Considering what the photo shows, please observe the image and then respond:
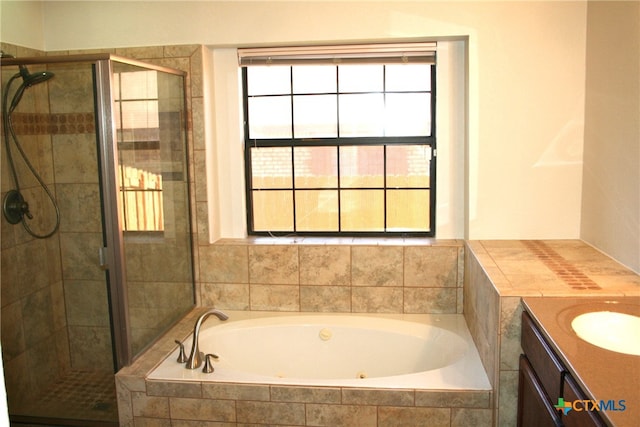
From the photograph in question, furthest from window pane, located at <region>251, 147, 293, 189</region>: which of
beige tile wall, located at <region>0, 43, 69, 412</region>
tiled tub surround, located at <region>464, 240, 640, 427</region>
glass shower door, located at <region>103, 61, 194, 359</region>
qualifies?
tiled tub surround, located at <region>464, 240, 640, 427</region>

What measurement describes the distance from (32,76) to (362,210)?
1940 mm

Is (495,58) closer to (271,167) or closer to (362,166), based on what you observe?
(362,166)

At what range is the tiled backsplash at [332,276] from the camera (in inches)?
119

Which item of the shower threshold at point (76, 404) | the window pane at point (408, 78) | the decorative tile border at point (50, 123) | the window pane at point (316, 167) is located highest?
the window pane at point (408, 78)

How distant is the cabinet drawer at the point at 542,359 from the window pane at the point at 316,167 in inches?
64.2

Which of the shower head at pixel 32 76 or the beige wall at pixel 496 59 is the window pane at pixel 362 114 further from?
the shower head at pixel 32 76

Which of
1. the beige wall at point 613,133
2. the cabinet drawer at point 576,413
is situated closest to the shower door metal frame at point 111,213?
the cabinet drawer at point 576,413

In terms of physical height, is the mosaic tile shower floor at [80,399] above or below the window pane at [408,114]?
below

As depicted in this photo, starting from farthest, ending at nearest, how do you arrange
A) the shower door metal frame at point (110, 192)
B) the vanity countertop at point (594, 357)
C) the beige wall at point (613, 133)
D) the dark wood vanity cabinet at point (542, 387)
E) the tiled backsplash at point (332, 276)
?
the tiled backsplash at point (332, 276), the shower door metal frame at point (110, 192), the beige wall at point (613, 133), the dark wood vanity cabinet at point (542, 387), the vanity countertop at point (594, 357)

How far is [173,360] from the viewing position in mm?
2562

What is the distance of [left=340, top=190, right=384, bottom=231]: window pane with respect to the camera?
3287 mm

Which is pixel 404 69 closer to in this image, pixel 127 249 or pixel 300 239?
pixel 300 239

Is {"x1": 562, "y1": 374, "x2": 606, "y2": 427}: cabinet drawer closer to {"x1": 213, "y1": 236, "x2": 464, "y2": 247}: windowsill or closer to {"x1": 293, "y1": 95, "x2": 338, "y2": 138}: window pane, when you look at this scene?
{"x1": 213, "y1": 236, "x2": 464, "y2": 247}: windowsill

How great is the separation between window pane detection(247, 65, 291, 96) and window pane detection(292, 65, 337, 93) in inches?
2.2
